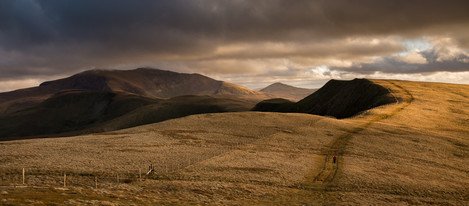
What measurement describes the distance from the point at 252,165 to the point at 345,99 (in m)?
116

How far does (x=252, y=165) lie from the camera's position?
42.7m

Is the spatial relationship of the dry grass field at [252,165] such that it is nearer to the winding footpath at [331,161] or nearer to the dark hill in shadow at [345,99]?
the winding footpath at [331,161]

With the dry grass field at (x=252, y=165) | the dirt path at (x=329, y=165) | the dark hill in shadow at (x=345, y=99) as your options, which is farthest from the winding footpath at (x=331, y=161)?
the dark hill in shadow at (x=345, y=99)

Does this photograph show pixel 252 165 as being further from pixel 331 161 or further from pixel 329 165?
pixel 331 161

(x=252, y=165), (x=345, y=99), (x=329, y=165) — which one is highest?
(x=345, y=99)

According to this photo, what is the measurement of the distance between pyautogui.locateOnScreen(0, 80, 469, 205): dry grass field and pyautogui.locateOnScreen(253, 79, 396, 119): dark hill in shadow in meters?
40.4

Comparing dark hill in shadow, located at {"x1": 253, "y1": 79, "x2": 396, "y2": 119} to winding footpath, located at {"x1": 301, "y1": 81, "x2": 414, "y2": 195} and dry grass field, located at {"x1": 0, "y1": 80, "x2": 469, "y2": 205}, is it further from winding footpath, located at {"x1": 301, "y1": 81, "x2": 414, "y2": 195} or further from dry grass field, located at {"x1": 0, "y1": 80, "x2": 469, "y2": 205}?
dry grass field, located at {"x1": 0, "y1": 80, "x2": 469, "y2": 205}

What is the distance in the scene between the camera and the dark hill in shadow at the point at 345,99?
404ft

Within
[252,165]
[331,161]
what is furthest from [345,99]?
[252,165]

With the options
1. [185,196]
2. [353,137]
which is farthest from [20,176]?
[353,137]

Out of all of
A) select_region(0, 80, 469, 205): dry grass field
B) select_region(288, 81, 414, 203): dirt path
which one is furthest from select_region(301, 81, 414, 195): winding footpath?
select_region(0, 80, 469, 205): dry grass field

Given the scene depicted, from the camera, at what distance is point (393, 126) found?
7438 centimetres

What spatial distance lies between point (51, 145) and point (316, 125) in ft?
202

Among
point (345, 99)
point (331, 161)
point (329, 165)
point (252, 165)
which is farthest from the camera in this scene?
point (345, 99)
